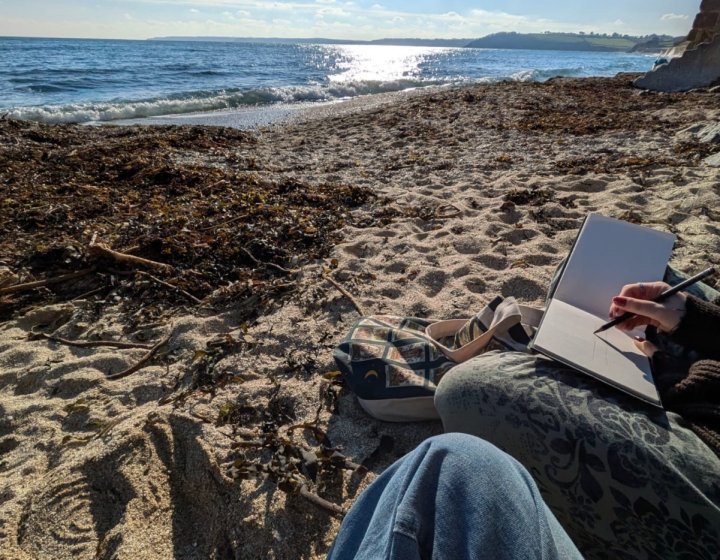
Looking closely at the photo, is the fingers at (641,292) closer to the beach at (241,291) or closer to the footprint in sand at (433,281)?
the beach at (241,291)

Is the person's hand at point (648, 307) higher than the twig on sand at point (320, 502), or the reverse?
the person's hand at point (648, 307)

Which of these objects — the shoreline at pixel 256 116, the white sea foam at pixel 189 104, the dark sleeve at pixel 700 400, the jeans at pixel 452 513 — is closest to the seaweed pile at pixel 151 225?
the jeans at pixel 452 513

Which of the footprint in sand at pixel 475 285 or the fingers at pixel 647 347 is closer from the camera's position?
the fingers at pixel 647 347

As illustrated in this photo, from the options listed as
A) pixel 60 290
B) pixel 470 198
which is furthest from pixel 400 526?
pixel 470 198

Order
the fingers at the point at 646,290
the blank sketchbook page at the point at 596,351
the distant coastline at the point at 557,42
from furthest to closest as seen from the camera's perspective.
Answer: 1. the distant coastline at the point at 557,42
2. the fingers at the point at 646,290
3. the blank sketchbook page at the point at 596,351

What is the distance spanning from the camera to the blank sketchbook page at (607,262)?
1.96 metres

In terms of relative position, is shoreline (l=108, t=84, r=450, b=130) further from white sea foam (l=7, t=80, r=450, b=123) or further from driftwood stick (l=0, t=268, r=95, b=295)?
driftwood stick (l=0, t=268, r=95, b=295)

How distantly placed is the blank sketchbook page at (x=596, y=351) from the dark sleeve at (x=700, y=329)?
14cm

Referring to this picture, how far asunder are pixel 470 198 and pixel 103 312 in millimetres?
3603

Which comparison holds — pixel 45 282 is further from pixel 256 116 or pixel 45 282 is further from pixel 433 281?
pixel 256 116

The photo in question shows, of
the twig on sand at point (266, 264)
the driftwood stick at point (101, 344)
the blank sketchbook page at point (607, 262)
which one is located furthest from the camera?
the twig on sand at point (266, 264)

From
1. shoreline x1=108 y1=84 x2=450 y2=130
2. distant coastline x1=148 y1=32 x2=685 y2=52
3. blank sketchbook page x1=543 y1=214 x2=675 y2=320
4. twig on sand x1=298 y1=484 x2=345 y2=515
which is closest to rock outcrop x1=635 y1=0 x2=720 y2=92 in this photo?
shoreline x1=108 y1=84 x2=450 y2=130

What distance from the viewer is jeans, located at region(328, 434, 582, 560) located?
0.84 meters

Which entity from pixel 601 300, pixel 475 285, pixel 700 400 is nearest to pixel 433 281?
pixel 475 285
